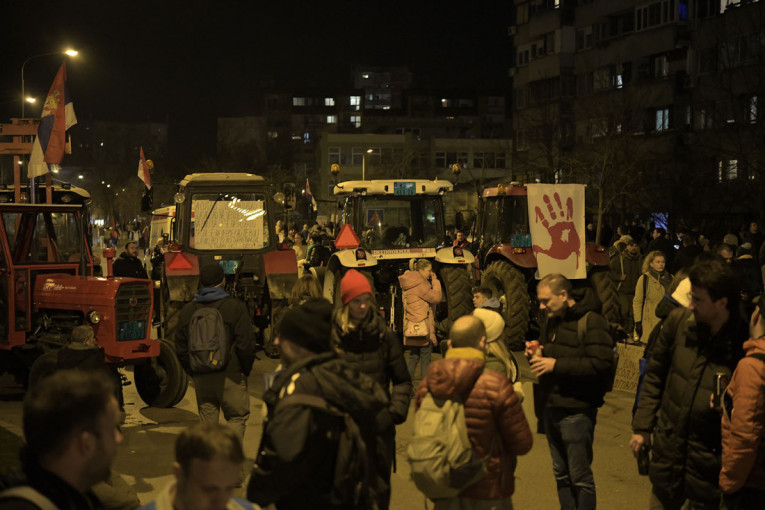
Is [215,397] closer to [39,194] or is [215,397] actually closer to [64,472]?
[64,472]

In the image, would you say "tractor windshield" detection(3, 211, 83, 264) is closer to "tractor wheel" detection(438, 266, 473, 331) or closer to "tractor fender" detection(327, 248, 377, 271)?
"tractor fender" detection(327, 248, 377, 271)

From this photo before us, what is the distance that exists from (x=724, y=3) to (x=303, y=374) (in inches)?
1702

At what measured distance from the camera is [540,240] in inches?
485

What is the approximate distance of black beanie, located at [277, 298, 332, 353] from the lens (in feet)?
13.1

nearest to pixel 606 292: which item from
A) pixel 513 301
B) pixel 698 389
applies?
pixel 513 301

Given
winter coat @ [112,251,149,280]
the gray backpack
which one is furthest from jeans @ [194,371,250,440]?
winter coat @ [112,251,149,280]

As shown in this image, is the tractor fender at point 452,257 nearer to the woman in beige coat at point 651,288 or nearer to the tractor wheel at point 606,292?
the tractor wheel at point 606,292

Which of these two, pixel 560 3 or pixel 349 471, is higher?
pixel 560 3

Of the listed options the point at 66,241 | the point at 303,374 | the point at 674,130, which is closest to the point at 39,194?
the point at 66,241

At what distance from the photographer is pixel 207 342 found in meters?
6.88

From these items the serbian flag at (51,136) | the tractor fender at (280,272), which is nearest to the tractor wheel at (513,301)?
the tractor fender at (280,272)

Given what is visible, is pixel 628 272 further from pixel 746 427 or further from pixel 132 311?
pixel 746 427

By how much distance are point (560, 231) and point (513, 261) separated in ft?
5.23

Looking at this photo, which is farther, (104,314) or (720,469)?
(104,314)
